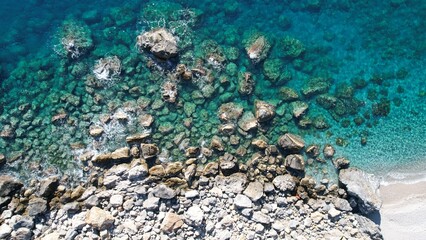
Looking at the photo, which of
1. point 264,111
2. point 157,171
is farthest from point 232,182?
point 264,111

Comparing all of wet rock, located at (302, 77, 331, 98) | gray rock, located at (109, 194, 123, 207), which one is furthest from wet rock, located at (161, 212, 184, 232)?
wet rock, located at (302, 77, 331, 98)

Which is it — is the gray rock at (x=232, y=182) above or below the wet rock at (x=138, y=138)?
below

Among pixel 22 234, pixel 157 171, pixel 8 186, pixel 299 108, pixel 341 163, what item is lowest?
pixel 22 234

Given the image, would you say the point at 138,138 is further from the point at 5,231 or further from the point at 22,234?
the point at 5,231

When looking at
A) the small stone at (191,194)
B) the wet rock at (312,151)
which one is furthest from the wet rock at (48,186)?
the wet rock at (312,151)

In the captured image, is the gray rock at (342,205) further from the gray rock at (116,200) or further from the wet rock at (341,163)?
the gray rock at (116,200)

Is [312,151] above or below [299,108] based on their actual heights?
below
